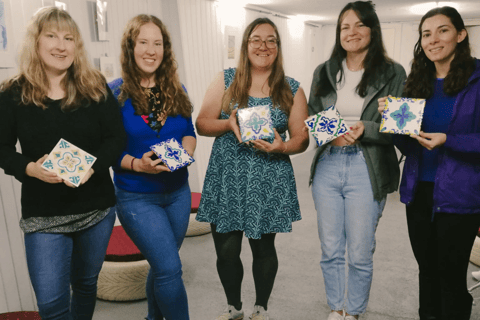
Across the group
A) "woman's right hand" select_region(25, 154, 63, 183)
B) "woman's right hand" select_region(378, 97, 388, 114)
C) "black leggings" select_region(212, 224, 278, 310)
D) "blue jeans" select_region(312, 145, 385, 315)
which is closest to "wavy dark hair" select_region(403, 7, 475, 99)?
"woman's right hand" select_region(378, 97, 388, 114)

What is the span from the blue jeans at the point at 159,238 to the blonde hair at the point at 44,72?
19.1 inches

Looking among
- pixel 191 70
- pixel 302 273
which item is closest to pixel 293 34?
pixel 191 70

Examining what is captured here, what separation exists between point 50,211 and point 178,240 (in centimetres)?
63

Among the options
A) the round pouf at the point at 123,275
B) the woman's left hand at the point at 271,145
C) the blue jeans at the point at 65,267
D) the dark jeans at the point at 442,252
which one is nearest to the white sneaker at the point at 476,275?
the dark jeans at the point at 442,252

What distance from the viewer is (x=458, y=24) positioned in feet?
5.67

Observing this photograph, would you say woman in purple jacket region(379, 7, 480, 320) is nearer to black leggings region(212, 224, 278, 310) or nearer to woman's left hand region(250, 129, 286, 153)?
woman's left hand region(250, 129, 286, 153)

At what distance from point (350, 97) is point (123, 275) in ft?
5.63

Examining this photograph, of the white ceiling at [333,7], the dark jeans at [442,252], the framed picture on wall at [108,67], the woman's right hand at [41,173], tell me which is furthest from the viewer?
the white ceiling at [333,7]

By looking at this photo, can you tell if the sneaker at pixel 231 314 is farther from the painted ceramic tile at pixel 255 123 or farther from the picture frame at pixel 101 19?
the picture frame at pixel 101 19

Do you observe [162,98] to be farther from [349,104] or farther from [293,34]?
[293,34]

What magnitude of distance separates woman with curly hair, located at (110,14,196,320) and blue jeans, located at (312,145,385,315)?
73cm

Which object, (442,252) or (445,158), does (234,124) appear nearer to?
(445,158)

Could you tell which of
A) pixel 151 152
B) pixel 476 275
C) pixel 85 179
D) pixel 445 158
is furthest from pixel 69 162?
pixel 476 275

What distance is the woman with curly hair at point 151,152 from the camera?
180 centimetres
